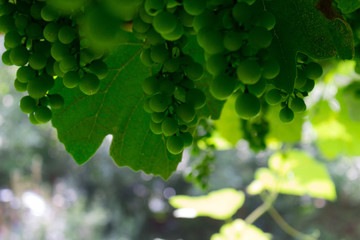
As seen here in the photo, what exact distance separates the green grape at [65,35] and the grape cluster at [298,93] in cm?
16

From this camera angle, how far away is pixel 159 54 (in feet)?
1.01

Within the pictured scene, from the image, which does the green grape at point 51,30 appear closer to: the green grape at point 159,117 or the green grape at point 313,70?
the green grape at point 159,117

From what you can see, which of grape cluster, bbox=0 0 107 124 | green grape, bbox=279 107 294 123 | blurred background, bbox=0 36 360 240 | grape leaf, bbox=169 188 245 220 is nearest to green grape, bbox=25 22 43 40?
grape cluster, bbox=0 0 107 124

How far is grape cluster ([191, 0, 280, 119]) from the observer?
0.25m

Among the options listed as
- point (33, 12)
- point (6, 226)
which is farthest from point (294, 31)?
point (6, 226)

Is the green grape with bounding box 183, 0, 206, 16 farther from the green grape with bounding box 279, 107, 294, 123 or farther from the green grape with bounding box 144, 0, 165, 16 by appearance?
the green grape with bounding box 279, 107, 294, 123

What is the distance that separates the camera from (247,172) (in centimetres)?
776

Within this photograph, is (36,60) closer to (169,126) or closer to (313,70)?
(169,126)

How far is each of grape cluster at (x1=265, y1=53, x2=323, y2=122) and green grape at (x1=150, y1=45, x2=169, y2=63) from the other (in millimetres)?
89

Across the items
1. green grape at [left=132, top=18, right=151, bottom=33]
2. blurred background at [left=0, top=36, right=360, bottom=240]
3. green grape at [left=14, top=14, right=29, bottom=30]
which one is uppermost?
green grape at [left=14, top=14, right=29, bottom=30]

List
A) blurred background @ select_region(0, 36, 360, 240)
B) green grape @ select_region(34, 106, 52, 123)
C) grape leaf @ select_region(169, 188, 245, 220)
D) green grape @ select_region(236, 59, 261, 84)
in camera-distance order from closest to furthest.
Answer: green grape @ select_region(236, 59, 261, 84)
green grape @ select_region(34, 106, 52, 123)
grape leaf @ select_region(169, 188, 245, 220)
blurred background @ select_region(0, 36, 360, 240)

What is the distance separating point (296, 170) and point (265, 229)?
21.6ft

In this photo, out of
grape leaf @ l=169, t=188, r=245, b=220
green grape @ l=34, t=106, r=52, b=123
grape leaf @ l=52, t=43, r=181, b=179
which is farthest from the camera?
grape leaf @ l=169, t=188, r=245, b=220

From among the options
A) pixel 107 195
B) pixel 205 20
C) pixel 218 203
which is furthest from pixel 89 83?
pixel 107 195
